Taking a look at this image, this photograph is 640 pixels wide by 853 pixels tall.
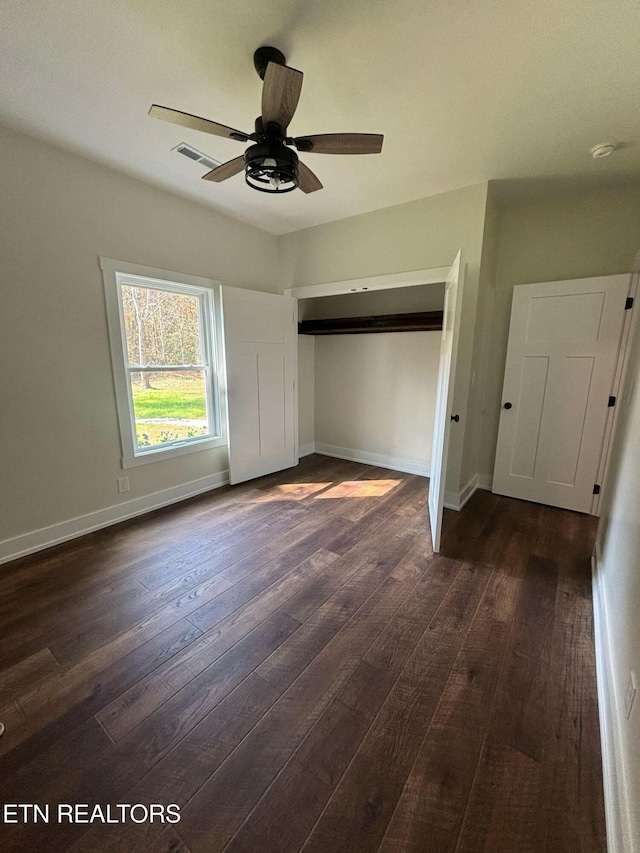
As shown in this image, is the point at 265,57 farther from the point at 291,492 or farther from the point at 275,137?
the point at 291,492

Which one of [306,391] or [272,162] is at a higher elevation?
[272,162]

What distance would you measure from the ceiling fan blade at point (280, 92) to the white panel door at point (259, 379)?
190 cm

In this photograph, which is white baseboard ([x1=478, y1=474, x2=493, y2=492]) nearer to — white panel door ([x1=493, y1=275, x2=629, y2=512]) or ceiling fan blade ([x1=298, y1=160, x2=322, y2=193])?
white panel door ([x1=493, y1=275, x2=629, y2=512])

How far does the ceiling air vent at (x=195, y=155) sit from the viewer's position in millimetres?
2268

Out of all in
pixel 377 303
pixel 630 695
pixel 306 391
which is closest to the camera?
pixel 630 695

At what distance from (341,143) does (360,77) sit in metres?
0.41

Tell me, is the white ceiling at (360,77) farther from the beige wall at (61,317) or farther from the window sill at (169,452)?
the window sill at (169,452)

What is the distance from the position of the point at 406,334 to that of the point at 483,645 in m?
3.23

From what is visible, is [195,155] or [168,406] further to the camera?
[168,406]

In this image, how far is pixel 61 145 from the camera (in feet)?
7.43

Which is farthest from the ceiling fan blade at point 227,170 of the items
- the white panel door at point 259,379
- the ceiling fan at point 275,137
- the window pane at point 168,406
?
the window pane at point 168,406

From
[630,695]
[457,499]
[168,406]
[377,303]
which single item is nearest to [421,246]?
[377,303]

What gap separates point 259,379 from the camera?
12.2 feet

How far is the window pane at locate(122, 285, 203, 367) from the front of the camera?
9.49 ft
